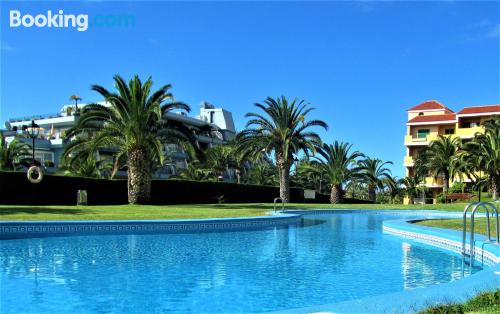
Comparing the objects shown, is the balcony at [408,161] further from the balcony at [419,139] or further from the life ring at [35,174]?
the life ring at [35,174]

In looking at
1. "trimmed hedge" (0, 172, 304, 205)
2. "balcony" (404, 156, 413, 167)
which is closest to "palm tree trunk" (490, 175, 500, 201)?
"trimmed hedge" (0, 172, 304, 205)

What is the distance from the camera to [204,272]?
8953 millimetres

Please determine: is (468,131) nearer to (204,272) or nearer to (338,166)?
(338,166)

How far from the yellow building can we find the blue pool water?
3991cm

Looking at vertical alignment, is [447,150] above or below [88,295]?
above

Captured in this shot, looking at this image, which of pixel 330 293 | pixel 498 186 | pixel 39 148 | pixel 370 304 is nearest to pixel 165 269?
pixel 330 293

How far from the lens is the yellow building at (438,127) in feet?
166

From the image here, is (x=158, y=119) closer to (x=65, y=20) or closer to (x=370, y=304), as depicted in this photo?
(x=65, y=20)

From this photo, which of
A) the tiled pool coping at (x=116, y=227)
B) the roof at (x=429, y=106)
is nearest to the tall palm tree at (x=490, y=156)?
the tiled pool coping at (x=116, y=227)

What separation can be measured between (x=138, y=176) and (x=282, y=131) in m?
11.8

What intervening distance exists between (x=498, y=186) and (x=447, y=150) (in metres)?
9.15

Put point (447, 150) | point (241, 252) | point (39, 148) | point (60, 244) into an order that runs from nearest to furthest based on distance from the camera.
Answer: point (241, 252) → point (60, 244) → point (447, 150) → point (39, 148)

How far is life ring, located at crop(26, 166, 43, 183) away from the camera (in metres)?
23.8

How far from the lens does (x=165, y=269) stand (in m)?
9.22
